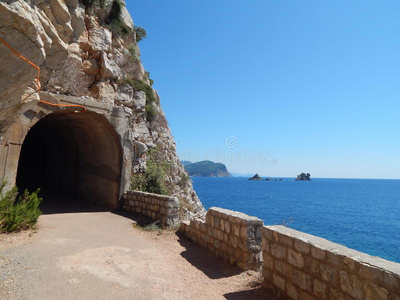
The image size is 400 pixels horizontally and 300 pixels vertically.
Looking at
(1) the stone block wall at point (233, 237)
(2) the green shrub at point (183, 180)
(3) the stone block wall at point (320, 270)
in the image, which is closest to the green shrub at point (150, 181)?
(2) the green shrub at point (183, 180)

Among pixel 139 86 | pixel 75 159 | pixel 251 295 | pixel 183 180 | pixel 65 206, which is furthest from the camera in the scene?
pixel 183 180

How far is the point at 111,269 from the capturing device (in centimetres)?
493

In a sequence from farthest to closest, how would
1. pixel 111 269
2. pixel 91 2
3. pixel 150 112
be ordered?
1. pixel 150 112
2. pixel 91 2
3. pixel 111 269

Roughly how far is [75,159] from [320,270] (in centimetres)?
1342

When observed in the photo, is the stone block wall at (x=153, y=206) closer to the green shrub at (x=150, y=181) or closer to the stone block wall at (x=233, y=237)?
the green shrub at (x=150, y=181)

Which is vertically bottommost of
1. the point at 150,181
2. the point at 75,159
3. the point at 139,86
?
the point at 150,181

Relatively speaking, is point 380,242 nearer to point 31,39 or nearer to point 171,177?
point 171,177

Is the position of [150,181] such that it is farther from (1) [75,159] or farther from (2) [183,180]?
(1) [75,159]

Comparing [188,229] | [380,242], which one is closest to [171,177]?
[188,229]

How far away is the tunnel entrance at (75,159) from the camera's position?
11.3 m

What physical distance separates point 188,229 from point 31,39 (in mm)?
6084

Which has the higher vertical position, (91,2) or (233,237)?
(91,2)

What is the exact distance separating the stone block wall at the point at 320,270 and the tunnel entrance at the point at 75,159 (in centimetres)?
840

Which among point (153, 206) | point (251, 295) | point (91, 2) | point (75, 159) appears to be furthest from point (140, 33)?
point (251, 295)
